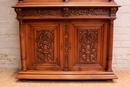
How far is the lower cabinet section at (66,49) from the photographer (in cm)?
247

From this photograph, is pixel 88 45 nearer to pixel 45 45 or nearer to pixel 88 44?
pixel 88 44

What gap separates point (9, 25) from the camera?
299 cm

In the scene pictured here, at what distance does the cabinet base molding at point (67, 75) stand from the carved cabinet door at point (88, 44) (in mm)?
89

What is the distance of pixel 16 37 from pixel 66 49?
3.15 ft

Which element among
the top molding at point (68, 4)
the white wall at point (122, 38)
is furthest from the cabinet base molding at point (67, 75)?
the top molding at point (68, 4)

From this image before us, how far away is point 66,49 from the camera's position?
8.25 feet

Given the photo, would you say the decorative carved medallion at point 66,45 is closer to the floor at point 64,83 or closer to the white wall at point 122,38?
the floor at point 64,83

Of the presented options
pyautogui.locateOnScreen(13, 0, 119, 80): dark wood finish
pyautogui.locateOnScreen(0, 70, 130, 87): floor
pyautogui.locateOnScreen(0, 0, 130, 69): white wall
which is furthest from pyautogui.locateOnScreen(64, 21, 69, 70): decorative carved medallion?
pyautogui.locateOnScreen(0, 0, 130, 69): white wall

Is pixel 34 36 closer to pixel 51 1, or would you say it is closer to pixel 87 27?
pixel 51 1

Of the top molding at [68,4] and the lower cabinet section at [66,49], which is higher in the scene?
the top molding at [68,4]

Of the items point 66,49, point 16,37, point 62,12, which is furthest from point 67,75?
point 16,37

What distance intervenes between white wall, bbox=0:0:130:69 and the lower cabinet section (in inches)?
22.4

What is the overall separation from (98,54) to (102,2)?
2.23ft

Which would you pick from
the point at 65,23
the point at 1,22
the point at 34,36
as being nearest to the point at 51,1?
the point at 65,23
